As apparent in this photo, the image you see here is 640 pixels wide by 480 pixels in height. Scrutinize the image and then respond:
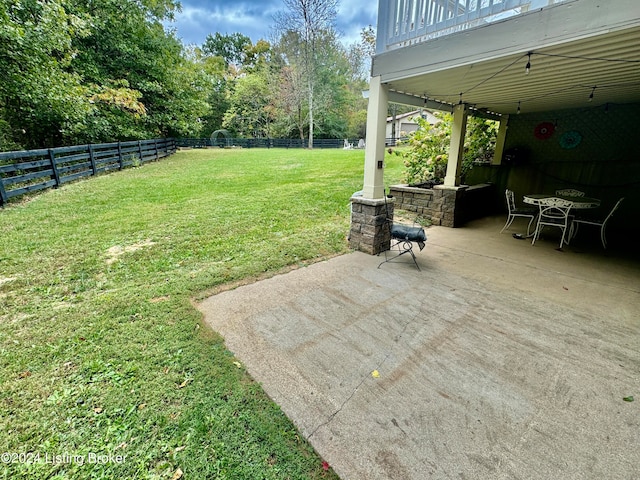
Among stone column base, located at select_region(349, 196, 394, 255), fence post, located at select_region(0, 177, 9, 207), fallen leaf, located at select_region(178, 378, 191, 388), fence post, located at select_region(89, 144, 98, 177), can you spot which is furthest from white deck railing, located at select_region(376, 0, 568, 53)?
fence post, located at select_region(89, 144, 98, 177)

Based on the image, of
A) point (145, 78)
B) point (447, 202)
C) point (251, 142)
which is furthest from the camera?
point (251, 142)

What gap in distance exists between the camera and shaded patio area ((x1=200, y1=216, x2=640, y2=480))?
1.47 m

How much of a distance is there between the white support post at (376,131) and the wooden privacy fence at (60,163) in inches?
287

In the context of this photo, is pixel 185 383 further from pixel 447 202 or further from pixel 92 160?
pixel 92 160

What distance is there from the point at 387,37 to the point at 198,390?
4.03 meters

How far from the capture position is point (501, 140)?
6.91m

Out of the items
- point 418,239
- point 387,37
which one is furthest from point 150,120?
point 418,239

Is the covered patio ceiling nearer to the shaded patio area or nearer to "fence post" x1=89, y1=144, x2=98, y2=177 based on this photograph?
the shaded patio area

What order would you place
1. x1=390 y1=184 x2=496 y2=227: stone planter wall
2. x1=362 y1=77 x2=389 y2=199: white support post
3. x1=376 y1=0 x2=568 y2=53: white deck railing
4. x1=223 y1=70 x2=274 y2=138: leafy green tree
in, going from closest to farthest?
x1=376 y1=0 x2=568 y2=53: white deck railing → x1=362 y1=77 x2=389 y2=199: white support post → x1=390 y1=184 x2=496 y2=227: stone planter wall → x1=223 y1=70 x2=274 y2=138: leafy green tree

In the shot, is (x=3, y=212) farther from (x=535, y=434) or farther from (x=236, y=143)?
(x=236, y=143)

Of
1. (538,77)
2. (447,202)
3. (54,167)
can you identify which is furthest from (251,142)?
(538,77)

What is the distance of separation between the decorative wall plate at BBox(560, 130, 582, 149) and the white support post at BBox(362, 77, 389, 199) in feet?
16.0

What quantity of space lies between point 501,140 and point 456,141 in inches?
99.6

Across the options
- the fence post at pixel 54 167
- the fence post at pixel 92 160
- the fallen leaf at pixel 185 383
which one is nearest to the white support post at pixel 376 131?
the fallen leaf at pixel 185 383
